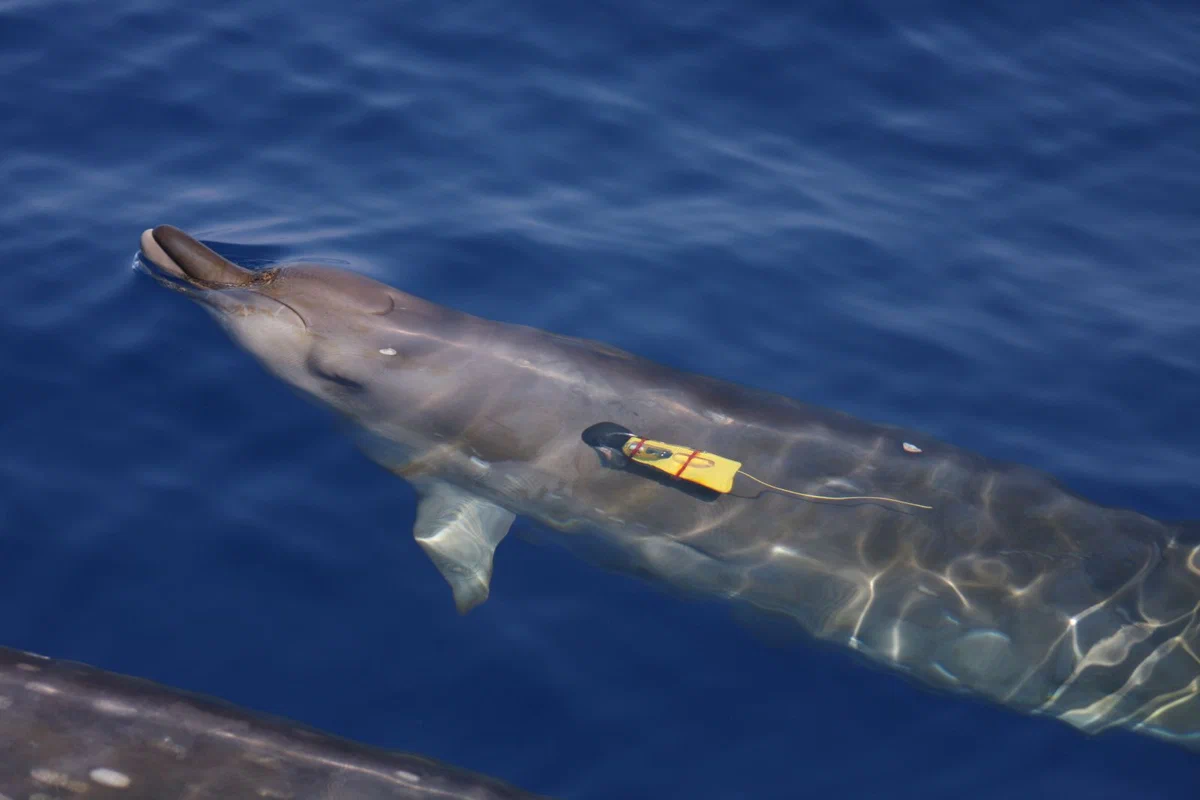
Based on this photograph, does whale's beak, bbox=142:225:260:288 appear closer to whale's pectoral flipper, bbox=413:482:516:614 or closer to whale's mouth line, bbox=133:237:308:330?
whale's mouth line, bbox=133:237:308:330

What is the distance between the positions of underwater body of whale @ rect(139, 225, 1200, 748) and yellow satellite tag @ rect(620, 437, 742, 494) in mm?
16

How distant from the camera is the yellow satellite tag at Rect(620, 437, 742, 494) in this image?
8.07 meters

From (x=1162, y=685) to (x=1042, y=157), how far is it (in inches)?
284

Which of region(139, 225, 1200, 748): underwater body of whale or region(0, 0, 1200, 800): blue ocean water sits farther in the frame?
region(139, 225, 1200, 748): underwater body of whale

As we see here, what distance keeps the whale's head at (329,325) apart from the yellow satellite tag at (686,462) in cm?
171

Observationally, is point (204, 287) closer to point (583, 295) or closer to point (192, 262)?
point (192, 262)

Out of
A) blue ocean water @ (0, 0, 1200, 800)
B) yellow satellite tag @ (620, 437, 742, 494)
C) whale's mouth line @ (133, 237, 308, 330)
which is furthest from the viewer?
whale's mouth line @ (133, 237, 308, 330)

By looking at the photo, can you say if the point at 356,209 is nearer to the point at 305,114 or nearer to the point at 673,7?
the point at 305,114

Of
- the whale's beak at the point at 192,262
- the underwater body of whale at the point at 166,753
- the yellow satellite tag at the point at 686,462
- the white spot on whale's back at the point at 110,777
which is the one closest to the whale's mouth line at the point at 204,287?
the whale's beak at the point at 192,262

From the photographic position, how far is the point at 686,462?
8.15 m

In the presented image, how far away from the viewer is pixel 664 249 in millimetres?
11570

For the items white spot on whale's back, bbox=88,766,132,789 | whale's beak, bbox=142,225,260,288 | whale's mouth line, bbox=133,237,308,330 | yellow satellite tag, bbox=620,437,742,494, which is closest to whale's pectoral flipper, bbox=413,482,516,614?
yellow satellite tag, bbox=620,437,742,494

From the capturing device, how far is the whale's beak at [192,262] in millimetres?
9383

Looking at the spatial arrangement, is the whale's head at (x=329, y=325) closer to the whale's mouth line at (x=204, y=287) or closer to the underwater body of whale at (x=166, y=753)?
the whale's mouth line at (x=204, y=287)
